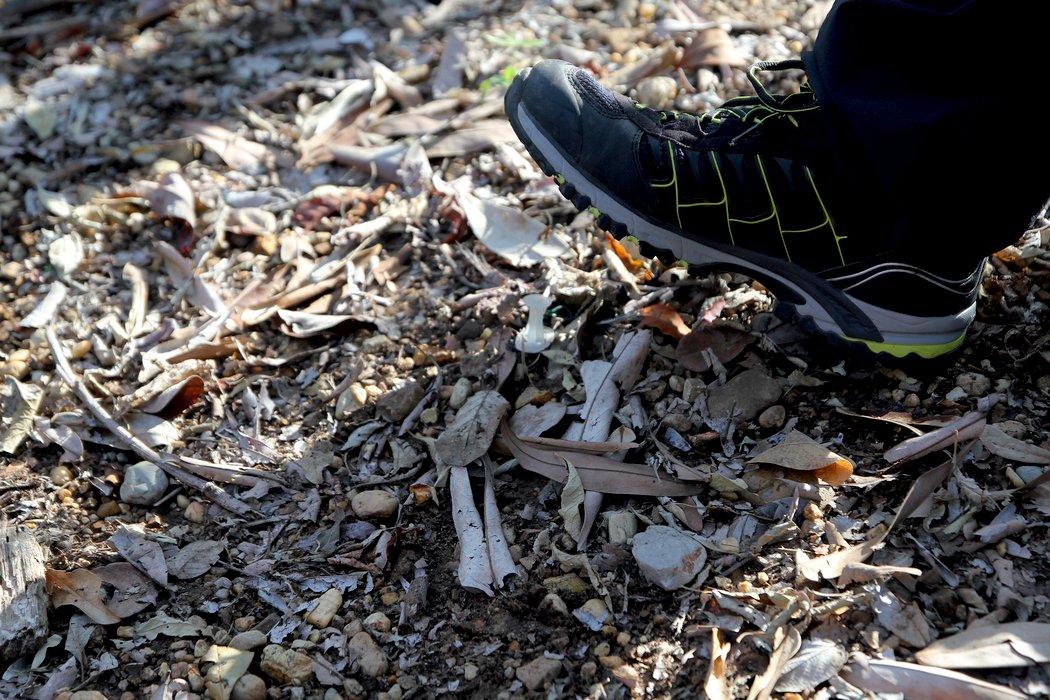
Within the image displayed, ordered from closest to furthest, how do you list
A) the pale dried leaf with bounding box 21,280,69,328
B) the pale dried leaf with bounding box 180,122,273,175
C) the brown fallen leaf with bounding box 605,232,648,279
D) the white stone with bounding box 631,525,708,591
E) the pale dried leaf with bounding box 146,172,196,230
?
the white stone with bounding box 631,525,708,591 → the brown fallen leaf with bounding box 605,232,648,279 → the pale dried leaf with bounding box 21,280,69,328 → the pale dried leaf with bounding box 146,172,196,230 → the pale dried leaf with bounding box 180,122,273,175

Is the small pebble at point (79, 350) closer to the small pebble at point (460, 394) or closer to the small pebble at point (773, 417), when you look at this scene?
the small pebble at point (460, 394)

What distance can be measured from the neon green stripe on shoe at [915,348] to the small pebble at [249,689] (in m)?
1.33


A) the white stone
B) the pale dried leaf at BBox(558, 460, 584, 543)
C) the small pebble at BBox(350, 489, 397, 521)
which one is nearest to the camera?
the white stone

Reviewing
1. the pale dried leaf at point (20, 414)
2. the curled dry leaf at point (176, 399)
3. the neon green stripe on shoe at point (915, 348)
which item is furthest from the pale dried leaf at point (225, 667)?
the neon green stripe on shoe at point (915, 348)

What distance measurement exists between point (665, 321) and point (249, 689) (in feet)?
3.68

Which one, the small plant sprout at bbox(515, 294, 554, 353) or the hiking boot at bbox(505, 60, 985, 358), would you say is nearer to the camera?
the hiking boot at bbox(505, 60, 985, 358)

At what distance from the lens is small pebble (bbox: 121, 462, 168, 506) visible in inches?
72.4

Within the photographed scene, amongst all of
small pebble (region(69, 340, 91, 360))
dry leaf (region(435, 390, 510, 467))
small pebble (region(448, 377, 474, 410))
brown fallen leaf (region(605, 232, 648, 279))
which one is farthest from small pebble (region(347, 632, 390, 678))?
small pebble (region(69, 340, 91, 360))

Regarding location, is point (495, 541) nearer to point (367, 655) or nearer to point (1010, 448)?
point (367, 655)

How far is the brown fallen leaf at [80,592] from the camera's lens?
1.59 metres

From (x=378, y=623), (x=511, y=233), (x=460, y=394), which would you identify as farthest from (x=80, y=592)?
(x=511, y=233)

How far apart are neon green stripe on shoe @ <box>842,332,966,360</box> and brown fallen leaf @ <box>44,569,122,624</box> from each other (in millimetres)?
1561

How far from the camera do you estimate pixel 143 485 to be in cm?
184

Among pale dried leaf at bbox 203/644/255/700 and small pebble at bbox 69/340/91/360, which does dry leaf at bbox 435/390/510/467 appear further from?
small pebble at bbox 69/340/91/360
